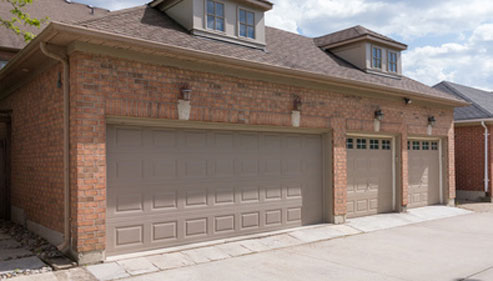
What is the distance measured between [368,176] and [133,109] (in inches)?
293

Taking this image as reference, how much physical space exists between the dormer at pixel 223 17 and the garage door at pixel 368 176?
3.97m

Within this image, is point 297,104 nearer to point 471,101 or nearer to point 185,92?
point 185,92

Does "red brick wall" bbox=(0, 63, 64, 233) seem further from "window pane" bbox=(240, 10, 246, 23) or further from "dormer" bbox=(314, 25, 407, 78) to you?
"dormer" bbox=(314, 25, 407, 78)

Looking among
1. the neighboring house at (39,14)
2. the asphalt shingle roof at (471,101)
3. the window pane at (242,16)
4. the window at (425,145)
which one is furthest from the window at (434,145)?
the neighboring house at (39,14)

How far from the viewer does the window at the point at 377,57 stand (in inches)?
546

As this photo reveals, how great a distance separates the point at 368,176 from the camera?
12016mm

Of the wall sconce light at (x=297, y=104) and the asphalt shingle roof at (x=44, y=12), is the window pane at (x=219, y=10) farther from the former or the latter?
the asphalt shingle roof at (x=44, y=12)

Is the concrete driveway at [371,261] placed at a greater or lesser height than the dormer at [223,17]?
lesser

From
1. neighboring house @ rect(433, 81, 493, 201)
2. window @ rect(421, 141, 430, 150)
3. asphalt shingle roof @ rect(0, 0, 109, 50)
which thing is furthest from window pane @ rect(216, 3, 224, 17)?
neighboring house @ rect(433, 81, 493, 201)

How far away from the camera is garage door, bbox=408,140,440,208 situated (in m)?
13.7

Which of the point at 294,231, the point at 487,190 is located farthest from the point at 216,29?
the point at 487,190

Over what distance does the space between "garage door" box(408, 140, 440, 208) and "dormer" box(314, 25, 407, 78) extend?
8.76 feet

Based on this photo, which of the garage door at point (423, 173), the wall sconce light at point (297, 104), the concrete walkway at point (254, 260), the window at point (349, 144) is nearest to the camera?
the concrete walkway at point (254, 260)

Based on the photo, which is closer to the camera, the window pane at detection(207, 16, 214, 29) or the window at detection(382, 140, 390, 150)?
the window pane at detection(207, 16, 214, 29)
